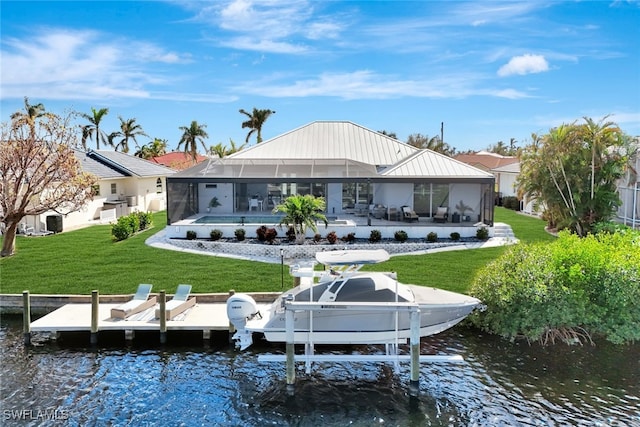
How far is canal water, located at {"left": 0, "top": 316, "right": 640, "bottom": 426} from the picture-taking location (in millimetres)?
10609

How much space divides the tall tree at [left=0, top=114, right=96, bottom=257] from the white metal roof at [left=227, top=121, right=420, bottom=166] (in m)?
10.5

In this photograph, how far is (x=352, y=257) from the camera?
44.6ft

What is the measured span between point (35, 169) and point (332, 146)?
18868 millimetres

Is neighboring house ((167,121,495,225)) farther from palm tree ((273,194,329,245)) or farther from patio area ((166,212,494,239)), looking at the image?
palm tree ((273,194,329,245))

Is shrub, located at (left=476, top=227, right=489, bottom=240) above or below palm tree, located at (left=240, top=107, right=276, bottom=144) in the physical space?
below

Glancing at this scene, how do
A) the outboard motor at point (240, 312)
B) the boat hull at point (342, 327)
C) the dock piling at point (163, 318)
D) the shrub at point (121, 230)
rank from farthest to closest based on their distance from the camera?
the shrub at point (121, 230) < the dock piling at point (163, 318) < the outboard motor at point (240, 312) < the boat hull at point (342, 327)

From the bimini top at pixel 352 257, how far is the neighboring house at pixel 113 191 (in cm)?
2174

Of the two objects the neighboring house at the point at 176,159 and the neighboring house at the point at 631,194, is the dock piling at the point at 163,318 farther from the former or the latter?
the neighboring house at the point at 176,159

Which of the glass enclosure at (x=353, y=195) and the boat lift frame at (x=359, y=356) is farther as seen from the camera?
the glass enclosure at (x=353, y=195)

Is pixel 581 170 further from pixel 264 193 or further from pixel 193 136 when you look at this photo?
pixel 193 136

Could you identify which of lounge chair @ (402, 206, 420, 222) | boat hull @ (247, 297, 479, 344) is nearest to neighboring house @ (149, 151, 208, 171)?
lounge chair @ (402, 206, 420, 222)

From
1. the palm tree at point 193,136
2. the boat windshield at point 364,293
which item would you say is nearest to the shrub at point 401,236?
the boat windshield at point 364,293

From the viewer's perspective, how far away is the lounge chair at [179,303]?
14.7m

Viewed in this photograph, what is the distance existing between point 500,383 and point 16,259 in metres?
20.6
